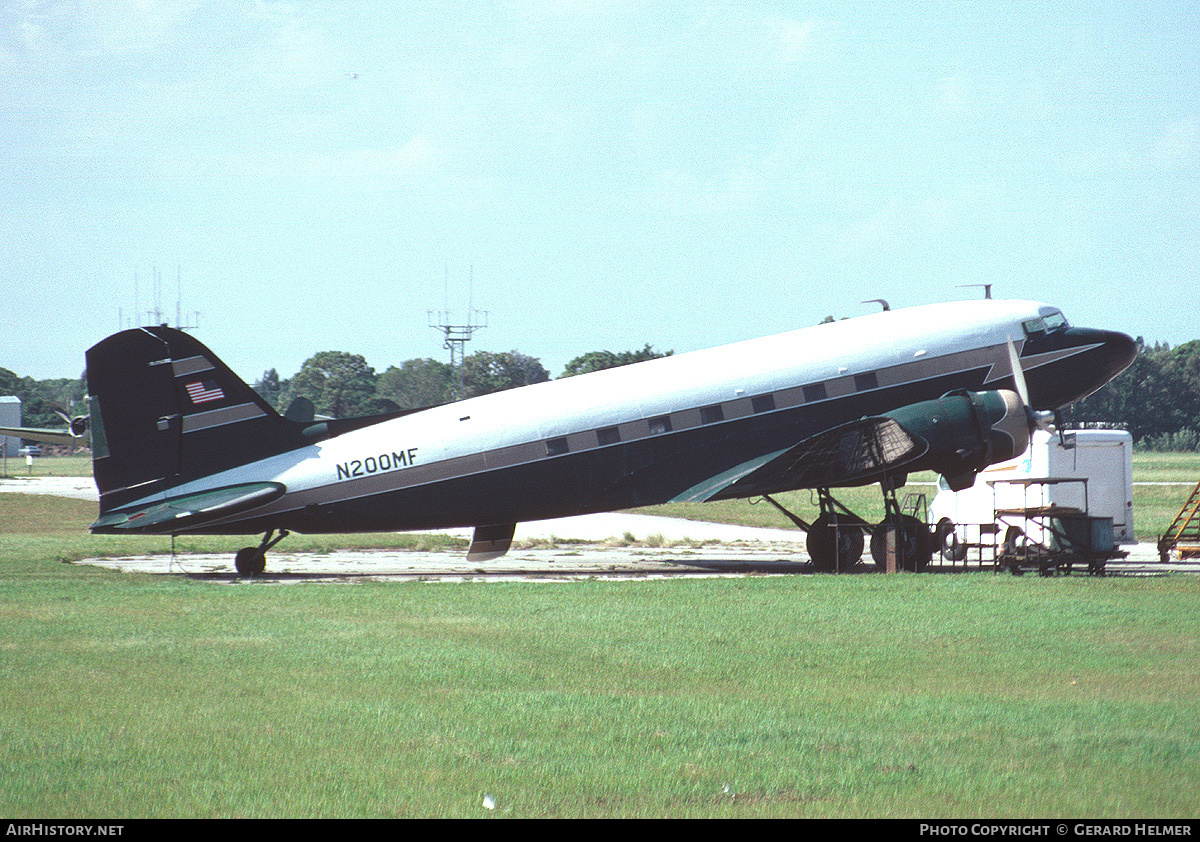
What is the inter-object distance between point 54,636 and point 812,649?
1042 centimetres

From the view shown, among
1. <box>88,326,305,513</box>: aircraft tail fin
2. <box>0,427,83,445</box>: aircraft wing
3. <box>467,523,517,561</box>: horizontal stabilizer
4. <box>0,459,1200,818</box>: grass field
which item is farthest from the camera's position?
<box>0,427,83,445</box>: aircraft wing

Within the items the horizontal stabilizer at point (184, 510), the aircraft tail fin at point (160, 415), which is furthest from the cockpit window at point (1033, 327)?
the aircraft tail fin at point (160, 415)

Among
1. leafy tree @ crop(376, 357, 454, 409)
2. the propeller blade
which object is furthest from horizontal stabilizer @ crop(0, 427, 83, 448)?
leafy tree @ crop(376, 357, 454, 409)

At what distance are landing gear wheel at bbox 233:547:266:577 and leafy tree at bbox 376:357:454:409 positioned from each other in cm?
10878

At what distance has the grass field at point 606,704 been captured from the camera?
7.48m

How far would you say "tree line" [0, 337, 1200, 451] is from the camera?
128000 millimetres

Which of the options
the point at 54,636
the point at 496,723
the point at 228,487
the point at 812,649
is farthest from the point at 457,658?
the point at 228,487

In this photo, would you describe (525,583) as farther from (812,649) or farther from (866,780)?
(866,780)

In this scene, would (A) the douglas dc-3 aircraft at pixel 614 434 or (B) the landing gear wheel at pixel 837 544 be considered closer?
(A) the douglas dc-3 aircraft at pixel 614 434

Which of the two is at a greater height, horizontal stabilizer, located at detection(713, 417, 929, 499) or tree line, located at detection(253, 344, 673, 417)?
tree line, located at detection(253, 344, 673, 417)

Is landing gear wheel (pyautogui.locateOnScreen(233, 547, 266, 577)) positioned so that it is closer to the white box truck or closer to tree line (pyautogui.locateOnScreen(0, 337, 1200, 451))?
the white box truck

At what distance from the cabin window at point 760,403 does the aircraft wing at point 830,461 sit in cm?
105

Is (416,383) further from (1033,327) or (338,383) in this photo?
(1033,327)

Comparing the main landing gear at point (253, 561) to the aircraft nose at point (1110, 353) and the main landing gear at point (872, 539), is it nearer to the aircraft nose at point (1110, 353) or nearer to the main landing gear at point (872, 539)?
the main landing gear at point (872, 539)
